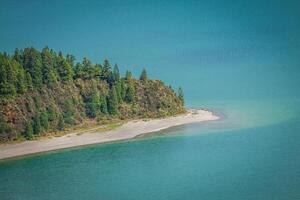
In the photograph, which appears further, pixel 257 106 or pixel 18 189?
pixel 257 106

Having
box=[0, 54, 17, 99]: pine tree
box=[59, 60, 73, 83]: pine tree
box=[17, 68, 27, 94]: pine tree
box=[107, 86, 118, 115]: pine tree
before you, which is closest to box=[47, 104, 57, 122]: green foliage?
box=[17, 68, 27, 94]: pine tree

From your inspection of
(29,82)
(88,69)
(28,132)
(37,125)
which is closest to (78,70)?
(88,69)

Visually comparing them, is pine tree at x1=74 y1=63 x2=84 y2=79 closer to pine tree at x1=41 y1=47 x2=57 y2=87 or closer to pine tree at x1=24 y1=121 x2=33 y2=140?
pine tree at x1=41 y1=47 x2=57 y2=87

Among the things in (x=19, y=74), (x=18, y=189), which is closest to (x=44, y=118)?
(x=19, y=74)

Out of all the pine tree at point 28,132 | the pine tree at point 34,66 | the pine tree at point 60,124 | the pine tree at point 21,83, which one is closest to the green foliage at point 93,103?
the pine tree at point 60,124

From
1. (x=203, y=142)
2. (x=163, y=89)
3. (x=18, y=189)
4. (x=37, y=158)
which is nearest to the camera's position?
(x=18, y=189)

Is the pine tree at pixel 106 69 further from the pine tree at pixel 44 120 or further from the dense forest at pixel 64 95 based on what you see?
the pine tree at pixel 44 120

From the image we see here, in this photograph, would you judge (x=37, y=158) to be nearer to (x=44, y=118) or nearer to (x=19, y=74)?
(x=44, y=118)
